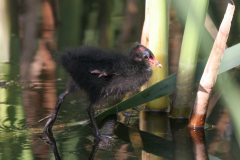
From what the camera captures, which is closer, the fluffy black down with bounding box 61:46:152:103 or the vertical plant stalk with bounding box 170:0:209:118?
the vertical plant stalk with bounding box 170:0:209:118

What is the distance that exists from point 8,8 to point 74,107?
3774 mm

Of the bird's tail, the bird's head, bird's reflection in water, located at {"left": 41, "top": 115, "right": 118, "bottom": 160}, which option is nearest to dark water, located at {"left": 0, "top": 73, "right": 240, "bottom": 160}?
bird's reflection in water, located at {"left": 41, "top": 115, "right": 118, "bottom": 160}

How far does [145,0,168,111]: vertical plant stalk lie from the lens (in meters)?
2.94

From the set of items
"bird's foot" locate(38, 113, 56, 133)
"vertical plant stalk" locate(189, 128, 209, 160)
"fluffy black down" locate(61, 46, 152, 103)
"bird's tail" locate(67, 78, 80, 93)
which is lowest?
"vertical plant stalk" locate(189, 128, 209, 160)

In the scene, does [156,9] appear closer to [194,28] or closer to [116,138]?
[194,28]

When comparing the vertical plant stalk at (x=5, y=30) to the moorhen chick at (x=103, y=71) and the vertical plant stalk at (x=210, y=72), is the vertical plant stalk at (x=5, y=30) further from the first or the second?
the vertical plant stalk at (x=210, y=72)

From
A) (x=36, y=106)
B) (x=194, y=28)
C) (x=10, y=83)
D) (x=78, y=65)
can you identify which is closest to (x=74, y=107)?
(x=36, y=106)

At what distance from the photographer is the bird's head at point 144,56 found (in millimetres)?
2789

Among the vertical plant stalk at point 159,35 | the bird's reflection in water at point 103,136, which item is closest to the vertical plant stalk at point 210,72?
the vertical plant stalk at point 159,35

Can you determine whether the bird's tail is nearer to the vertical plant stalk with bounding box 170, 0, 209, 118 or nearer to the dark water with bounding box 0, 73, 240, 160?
the dark water with bounding box 0, 73, 240, 160

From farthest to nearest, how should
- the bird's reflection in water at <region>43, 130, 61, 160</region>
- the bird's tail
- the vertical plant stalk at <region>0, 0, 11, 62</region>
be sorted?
the vertical plant stalk at <region>0, 0, 11, 62</region>, the bird's tail, the bird's reflection in water at <region>43, 130, 61, 160</region>

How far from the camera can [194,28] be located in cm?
271

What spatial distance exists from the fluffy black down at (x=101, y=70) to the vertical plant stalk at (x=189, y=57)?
0.32 metres

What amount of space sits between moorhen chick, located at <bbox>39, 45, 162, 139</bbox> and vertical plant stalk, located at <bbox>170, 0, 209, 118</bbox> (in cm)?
23
